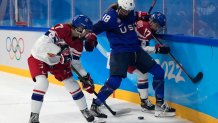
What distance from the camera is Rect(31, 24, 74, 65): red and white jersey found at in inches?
138

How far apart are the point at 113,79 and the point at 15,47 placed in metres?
3.24

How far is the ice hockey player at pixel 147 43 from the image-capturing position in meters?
4.00

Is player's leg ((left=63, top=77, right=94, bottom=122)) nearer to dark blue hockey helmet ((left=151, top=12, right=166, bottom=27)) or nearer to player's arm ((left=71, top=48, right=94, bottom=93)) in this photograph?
player's arm ((left=71, top=48, right=94, bottom=93))

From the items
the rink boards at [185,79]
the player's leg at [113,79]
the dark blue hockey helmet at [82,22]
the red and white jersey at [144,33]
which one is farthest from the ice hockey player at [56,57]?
the rink boards at [185,79]

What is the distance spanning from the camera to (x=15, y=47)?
6789mm

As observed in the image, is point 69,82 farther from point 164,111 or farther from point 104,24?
point 164,111

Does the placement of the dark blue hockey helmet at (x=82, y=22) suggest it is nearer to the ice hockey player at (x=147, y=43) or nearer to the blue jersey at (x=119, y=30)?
the blue jersey at (x=119, y=30)

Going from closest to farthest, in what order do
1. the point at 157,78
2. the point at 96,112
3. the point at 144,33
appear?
the point at 96,112 < the point at 157,78 < the point at 144,33

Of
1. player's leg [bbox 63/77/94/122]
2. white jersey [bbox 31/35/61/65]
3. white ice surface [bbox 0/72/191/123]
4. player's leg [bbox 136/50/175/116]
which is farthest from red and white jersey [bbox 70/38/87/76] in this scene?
player's leg [bbox 136/50/175/116]

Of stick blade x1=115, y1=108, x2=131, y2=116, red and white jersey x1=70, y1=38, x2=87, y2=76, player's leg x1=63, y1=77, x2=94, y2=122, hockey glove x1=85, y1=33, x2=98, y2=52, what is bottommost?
stick blade x1=115, y1=108, x2=131, y2=116

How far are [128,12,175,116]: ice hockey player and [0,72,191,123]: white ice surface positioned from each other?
0.13m

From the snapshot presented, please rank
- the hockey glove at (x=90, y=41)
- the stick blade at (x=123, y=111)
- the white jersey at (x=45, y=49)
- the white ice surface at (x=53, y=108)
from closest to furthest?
the white jersey at (x=45, y=49), the hockey glove at (x=90, y=41), the white ice surface at (x=53, y=108), the stick blade at (x=123, y=111)

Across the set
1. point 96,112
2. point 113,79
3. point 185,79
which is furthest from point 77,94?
point 185,79

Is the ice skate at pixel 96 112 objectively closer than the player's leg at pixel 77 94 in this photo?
No
